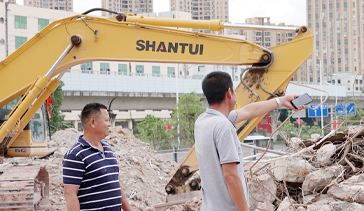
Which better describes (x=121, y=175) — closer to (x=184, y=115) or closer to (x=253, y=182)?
(x=253, y=182)

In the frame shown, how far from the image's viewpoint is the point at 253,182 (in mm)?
5621

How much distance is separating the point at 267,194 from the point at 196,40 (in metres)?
2.62

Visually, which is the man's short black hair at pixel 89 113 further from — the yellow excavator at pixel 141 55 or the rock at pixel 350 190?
the yellow excavator at pixel 141 55

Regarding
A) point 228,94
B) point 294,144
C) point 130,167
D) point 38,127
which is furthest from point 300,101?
point 130,167

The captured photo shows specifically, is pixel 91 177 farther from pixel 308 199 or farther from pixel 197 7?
pixel 197 7

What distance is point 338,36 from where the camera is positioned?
119062mm

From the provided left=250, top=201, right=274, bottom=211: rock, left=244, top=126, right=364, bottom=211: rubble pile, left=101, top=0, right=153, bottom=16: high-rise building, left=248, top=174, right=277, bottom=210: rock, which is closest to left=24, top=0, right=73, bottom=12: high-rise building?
left=101, top=0, right=153, bottom=16: high-rise building

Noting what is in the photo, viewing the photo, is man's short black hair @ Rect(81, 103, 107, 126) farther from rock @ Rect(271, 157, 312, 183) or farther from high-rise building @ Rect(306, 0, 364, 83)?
high-rise building @ Rect(306, 0, 364, 83)

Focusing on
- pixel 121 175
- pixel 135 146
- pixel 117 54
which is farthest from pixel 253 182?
pixel 135 146

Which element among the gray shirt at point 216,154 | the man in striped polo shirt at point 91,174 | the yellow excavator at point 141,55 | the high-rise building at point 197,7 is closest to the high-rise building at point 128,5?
the high-rise building at point 197,7

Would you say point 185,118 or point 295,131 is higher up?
point 295,131

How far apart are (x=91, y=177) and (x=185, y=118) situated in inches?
938

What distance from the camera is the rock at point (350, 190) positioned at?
4.70 m

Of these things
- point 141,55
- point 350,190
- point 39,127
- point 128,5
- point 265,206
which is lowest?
point 265,206
